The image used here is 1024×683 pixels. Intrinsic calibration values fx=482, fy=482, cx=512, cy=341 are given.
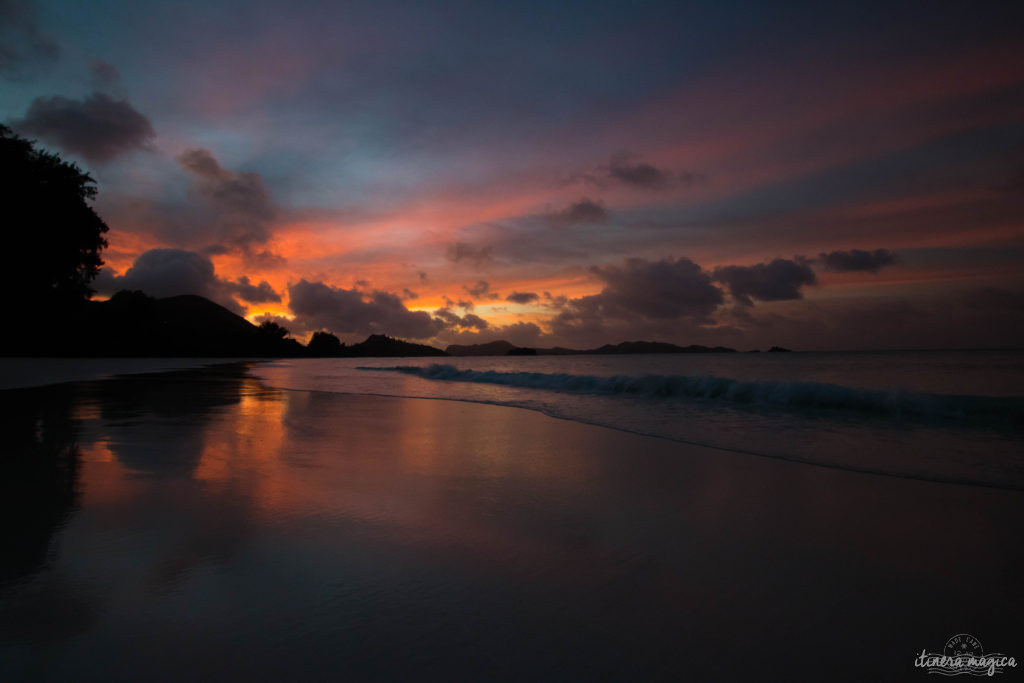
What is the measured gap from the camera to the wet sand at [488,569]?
2043 millimetres

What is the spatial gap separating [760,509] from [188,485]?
213 inches

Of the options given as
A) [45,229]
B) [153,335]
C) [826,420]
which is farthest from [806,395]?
[153,335]

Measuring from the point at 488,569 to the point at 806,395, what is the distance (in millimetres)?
13039

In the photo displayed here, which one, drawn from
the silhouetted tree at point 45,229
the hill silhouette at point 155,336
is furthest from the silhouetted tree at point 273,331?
the silhouetted tree at point 45,229

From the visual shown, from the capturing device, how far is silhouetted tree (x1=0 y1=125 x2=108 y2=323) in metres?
19.1

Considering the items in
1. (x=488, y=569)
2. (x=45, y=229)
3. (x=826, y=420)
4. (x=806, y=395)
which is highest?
(x=45, y=229)

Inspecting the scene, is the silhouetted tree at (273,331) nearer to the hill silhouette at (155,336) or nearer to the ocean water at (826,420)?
the hill silhouette at (155,336)

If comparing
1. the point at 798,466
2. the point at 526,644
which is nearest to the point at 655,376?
the point at 798,466

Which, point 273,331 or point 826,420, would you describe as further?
point 273,331

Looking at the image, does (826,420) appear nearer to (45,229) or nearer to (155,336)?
(45,229)

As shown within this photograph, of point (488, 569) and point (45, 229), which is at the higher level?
point (45, 229)

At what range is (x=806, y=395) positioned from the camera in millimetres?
13117

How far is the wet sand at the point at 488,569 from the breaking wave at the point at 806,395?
7589 mm

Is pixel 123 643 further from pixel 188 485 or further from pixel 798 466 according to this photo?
pixel 798 466
